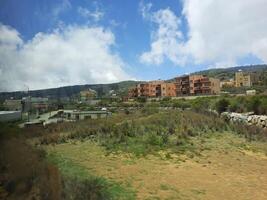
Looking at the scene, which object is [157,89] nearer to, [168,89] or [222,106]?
[168,89]

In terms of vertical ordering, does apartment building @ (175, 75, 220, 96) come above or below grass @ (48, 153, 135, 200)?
above

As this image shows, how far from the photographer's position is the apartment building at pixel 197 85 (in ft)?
343

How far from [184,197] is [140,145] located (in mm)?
7388

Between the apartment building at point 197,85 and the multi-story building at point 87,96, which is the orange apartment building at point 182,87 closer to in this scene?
the apartment building at point 197,85

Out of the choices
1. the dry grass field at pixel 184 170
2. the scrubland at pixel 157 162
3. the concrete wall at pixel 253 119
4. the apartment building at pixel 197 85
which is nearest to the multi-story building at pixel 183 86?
the apartment building at pixel 197 85

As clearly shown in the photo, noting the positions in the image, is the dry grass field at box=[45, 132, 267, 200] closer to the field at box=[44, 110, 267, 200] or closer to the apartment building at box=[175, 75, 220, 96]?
the field at box=[44, 110, 267, 200]

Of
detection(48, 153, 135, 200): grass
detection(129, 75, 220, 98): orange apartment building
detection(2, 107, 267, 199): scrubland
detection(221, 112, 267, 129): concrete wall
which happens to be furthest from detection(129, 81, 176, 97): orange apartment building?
detection(48, 153, 135, 200): grass

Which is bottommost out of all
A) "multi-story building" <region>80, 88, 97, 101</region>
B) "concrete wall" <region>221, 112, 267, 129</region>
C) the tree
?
"concrete wall" <region>221, 112, 267, 129</region>

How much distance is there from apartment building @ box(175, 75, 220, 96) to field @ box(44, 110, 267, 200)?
86.5m

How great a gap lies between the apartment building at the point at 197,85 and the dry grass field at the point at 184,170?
285 feet

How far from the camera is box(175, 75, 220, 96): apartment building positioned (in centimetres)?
10456

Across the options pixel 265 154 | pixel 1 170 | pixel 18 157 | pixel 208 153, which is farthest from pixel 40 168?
pixel 265 154

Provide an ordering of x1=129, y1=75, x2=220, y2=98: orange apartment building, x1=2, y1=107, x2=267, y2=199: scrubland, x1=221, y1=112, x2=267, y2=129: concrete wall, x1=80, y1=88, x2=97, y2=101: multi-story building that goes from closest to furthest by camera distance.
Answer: x1=2, y1=107, x2=267, y2=199: scrubland < x1=221, y1=112, x2=267, y2=129: concrete wall < x1=129, y1=75, x2=220, y2=98: orange apartment building < x1=80, y1=88, x2=97, y2=101: multi-story building

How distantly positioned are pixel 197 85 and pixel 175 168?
317ft
